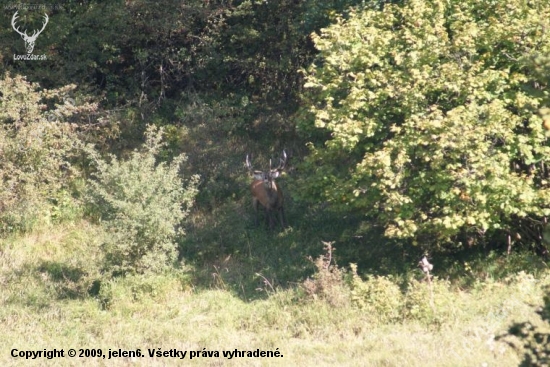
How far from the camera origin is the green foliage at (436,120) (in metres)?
11.1

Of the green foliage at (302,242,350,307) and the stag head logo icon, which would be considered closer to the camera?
the green foliage at (302,242,350,307)

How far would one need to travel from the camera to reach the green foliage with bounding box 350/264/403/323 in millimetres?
10672

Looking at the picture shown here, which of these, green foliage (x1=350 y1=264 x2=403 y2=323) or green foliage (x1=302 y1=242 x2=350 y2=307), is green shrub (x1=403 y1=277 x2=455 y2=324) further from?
green foliage (x1=302 y1=242 x2=350 y2=307)

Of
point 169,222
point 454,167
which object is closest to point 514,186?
point 454,167

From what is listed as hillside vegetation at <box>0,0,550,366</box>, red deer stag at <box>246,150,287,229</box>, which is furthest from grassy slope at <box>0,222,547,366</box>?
red deer stag at <box>246,150,287,229</box>

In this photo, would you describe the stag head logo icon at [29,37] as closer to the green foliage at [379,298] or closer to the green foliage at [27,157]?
the green foliage at [27,157]

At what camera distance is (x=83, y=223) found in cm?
1602

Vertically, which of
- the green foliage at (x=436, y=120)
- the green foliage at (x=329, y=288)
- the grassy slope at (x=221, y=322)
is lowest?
the grassy slope at (x=221, y=322)

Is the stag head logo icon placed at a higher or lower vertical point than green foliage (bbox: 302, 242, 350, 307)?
higher

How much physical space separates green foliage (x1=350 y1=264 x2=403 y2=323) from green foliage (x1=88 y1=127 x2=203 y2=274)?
3.68 metres

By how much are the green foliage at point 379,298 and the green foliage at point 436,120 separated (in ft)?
2.69

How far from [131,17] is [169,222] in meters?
8.48

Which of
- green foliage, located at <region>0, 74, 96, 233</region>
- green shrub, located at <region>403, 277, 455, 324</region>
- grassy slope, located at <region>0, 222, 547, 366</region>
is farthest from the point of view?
green foliage, located at <region>0, 74, 96, 233</region>

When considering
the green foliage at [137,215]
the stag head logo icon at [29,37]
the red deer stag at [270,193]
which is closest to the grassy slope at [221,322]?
the green foliage at [137,215]
